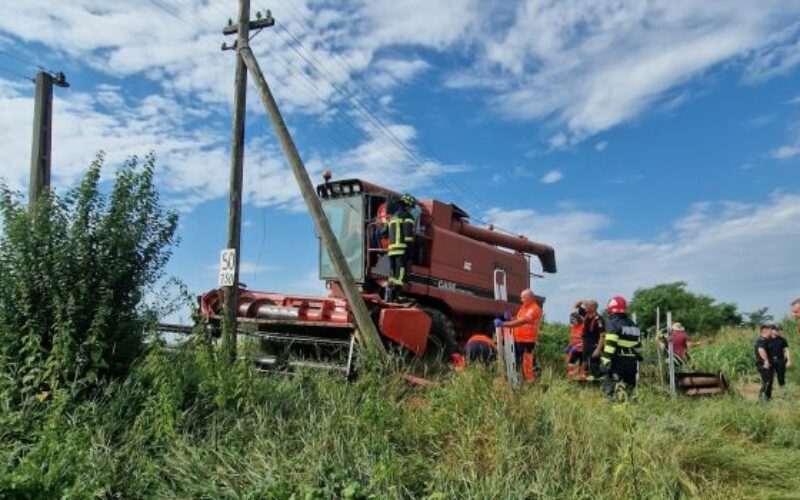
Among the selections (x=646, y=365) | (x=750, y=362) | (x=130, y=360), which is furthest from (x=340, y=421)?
(x=750, y=362)

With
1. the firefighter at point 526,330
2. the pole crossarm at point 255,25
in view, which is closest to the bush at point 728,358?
the firefighter at point 526,330

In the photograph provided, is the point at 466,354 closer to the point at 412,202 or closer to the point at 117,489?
the point at 412,202

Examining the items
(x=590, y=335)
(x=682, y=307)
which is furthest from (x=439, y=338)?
(x=682, y=307)

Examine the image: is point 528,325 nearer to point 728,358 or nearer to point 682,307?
point 728,358

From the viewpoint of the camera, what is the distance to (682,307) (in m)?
40.7

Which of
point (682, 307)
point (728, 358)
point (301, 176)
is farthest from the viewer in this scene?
point (682, 307)

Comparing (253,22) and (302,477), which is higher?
(253,22)

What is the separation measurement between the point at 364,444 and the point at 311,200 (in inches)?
189

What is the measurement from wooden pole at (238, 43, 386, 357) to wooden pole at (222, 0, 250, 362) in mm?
201

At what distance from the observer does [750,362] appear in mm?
18453

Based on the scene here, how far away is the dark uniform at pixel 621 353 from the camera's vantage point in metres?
9.77

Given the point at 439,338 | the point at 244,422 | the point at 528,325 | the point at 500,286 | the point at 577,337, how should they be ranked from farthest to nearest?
the point at 577,337
the point at 500,286
the point at 439,338
the point at 528,325
the point at 244,422

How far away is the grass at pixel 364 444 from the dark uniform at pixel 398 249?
8.75ft

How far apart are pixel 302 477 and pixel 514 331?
5637 millimetres
